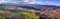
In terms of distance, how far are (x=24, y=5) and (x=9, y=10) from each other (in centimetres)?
10

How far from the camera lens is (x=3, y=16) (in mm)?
811

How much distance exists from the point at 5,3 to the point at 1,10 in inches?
2.0

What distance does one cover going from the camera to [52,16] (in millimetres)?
804

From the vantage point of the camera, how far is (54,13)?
799 millimetres

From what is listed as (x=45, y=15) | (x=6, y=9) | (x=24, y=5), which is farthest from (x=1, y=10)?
(x=45, y=15)

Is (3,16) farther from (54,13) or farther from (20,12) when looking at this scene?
(54,13)

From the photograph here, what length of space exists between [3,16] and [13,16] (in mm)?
64

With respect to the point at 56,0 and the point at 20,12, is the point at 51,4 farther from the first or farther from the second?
the point at 20,12

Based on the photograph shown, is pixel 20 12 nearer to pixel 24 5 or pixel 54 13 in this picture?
pixel 24 5

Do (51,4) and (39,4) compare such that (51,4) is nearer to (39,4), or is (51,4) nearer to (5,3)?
(39,4)

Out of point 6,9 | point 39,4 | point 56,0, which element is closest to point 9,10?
point 6,9

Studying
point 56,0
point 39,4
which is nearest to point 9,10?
point 39,4

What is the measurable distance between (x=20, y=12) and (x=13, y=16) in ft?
0.17

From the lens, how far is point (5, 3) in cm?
80
